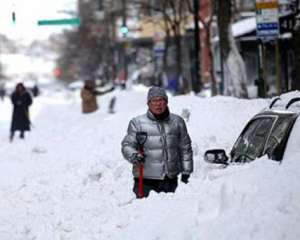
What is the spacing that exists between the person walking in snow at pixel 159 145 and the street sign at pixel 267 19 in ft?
25.4

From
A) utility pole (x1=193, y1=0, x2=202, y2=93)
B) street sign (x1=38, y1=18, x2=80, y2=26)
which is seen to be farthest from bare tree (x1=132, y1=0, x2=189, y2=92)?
utility pole (x1=193, y1=0, x2=202, y2=93)

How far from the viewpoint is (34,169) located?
16.0 meters

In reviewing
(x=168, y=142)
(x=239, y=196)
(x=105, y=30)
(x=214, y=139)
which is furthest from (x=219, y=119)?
(x=105, y=30)

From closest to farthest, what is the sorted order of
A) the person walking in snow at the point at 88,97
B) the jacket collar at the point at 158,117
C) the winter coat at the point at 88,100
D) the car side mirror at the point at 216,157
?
the car side mirror at the point at 216,157 → the jacket collar at the point at 158,117 → the person walking in snow at the point at 88,97 → the winter coat at the point at 88,100

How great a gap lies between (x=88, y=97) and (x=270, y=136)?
22.7m

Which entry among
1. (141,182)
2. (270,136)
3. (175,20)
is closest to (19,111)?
(175,20)

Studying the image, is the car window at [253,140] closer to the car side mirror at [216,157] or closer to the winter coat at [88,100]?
the car side mirror at [216,157]

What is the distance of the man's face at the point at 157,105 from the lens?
303 inches

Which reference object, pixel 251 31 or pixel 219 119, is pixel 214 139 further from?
pixel 251 31

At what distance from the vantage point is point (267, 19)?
15.3 m

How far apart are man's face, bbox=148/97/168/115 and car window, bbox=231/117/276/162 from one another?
81cm

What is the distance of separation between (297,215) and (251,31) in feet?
80.1

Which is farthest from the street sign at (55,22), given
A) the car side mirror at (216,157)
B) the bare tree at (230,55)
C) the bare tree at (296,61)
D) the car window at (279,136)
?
the car window at (279,136)

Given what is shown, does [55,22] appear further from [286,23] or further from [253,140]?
[253,140]
